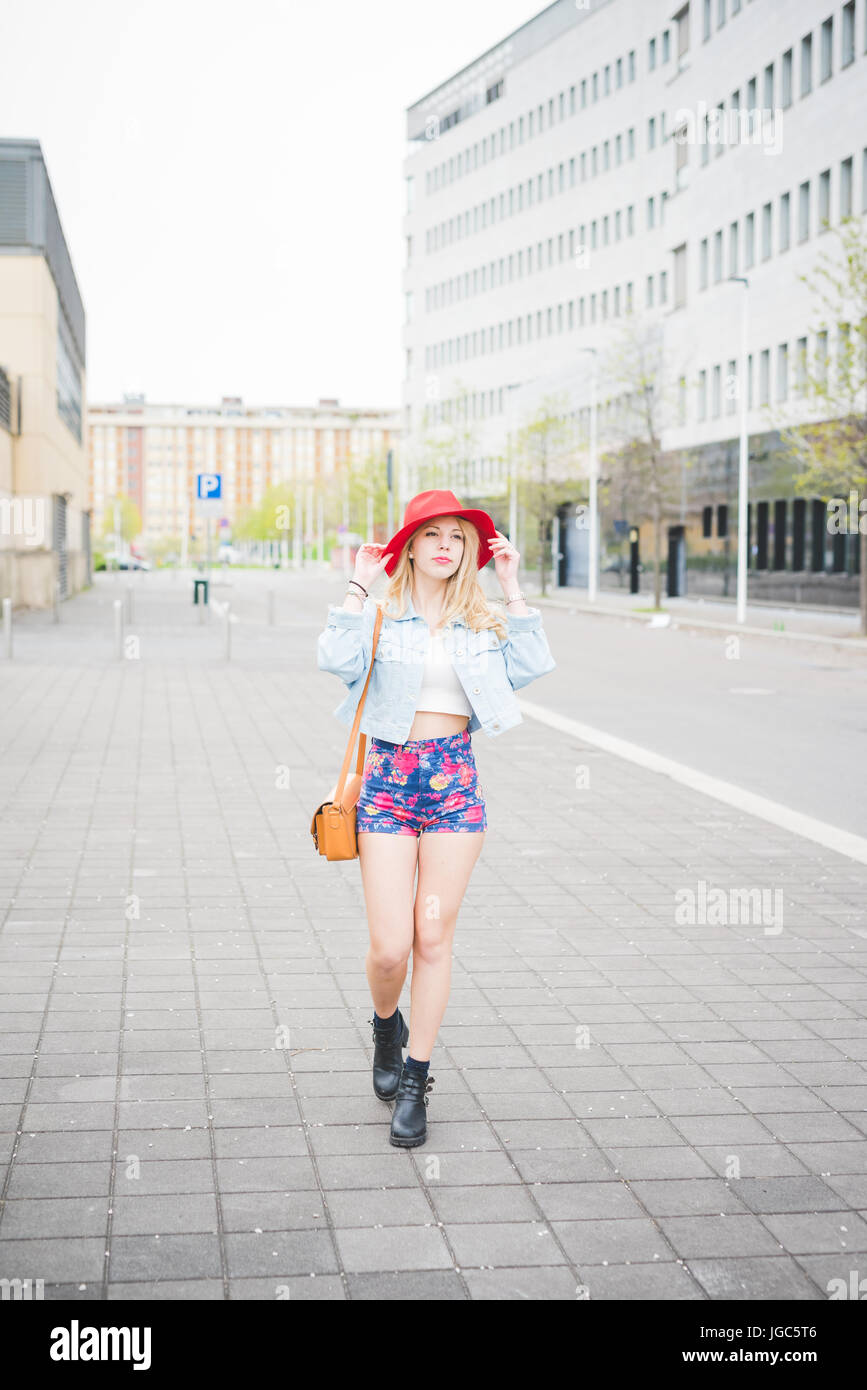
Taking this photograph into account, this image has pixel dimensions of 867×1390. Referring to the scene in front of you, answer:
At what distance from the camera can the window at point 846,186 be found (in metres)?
40.3

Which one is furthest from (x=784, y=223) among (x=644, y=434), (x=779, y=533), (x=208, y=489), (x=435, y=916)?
(x=435, y=916)

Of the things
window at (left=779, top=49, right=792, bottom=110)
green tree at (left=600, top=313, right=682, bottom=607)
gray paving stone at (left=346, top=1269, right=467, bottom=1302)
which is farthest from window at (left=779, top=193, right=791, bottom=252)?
gray paving stone at (left=346, top=1269, right=467, bottom=1302)

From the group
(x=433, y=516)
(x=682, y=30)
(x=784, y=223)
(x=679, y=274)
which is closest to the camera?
(x=433, y=516)

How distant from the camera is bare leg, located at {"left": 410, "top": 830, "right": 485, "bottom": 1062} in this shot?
4.74 metres

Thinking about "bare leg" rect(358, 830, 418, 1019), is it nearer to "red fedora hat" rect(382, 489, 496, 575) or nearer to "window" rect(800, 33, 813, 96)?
"red fedora hat" rect(382, 489, 496, 575)

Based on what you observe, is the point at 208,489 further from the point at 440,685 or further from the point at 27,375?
the point at 440,685

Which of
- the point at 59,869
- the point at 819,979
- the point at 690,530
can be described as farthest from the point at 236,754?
the point at 690,530

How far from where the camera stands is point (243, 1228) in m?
4.07

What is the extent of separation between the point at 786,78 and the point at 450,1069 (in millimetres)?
43471

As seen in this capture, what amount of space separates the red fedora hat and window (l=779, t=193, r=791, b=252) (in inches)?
1656

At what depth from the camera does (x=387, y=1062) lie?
507cm

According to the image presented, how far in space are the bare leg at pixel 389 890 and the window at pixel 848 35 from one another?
39627mm

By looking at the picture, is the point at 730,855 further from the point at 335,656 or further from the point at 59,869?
the point at 335,656

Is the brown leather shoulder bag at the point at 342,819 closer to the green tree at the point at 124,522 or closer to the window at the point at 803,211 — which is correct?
the window at the point at 803,211
